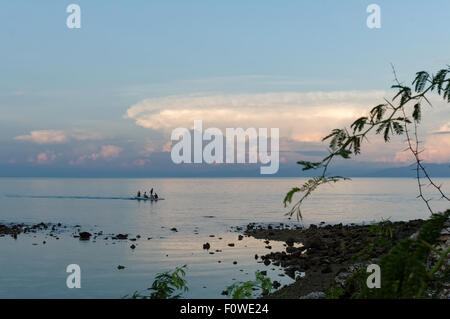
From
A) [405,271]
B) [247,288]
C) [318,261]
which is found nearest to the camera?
[405,271]

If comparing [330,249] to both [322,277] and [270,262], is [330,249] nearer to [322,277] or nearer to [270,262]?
[270,262]

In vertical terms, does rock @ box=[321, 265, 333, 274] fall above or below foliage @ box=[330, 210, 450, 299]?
below

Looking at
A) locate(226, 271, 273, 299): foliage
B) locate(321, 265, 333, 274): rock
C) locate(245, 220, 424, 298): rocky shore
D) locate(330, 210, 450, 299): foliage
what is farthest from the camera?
locate(321, 265, 333, 274): rock

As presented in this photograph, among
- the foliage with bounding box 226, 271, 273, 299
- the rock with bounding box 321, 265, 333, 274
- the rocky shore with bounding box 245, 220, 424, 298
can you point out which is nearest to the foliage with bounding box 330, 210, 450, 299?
the foliage with bounding box 226, 271, 273, 299

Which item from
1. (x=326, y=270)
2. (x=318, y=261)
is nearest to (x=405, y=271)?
(x=326, y=270)

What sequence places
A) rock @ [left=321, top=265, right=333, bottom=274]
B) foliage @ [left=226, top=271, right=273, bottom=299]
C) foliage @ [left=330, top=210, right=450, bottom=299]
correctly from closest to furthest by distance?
foliage @ [left=330, top=210, right=450, bottom=299], foliage @ [left=226, top=271, right=273, bottom=299], rock @ [left=321, top=265, right=333, bottom=274]

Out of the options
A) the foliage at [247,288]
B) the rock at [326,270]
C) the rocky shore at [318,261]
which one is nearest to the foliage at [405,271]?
the foliage at [247,288]

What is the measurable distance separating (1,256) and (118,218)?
3599cm

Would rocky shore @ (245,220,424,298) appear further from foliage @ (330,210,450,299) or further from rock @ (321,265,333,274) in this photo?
foliage @ (330,210,450,299)

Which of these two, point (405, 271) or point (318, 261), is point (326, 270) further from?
point (405, 271)

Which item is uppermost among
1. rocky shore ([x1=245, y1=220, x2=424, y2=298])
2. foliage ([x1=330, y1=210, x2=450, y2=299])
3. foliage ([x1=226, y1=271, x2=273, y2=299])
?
foliage ([x1=330, y1=210, x2=450, y2=299])

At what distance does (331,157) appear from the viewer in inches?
93.7
